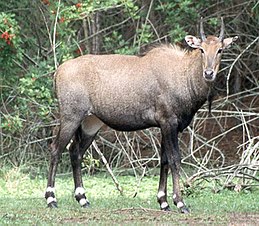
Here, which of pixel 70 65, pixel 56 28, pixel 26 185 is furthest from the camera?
pixel 56 28

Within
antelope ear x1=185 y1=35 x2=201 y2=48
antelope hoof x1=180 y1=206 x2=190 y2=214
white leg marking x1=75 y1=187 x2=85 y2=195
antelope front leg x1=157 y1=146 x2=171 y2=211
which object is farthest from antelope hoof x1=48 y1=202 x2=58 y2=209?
antelope ear x1=185 y1=35 x2=201 y2=48

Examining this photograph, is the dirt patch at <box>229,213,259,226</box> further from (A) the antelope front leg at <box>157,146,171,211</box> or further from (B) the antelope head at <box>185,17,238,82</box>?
(B) the antelope head at <box>185,17,238,82</box>

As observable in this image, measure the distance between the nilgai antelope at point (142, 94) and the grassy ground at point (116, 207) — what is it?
45cm

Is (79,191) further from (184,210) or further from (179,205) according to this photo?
(184,210)

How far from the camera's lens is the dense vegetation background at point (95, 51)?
17516 millimetres

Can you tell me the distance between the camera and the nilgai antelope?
12.4 metres

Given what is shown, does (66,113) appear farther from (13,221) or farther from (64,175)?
(64,175)

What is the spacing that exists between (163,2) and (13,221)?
371 inches

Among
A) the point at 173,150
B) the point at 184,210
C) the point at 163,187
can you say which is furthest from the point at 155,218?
the point at 163,187

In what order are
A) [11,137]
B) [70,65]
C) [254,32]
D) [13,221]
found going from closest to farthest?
1. [13,221]
2. [70,65]
3. [11,137]
4. [254,32]

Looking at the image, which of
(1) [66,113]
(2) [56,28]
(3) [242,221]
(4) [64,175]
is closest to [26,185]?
(4) [64,175]

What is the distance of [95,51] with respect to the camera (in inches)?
806

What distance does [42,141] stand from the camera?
783 inches

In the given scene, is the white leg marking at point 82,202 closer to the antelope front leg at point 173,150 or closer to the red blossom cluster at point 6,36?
the antelope front leg at point 173,150
